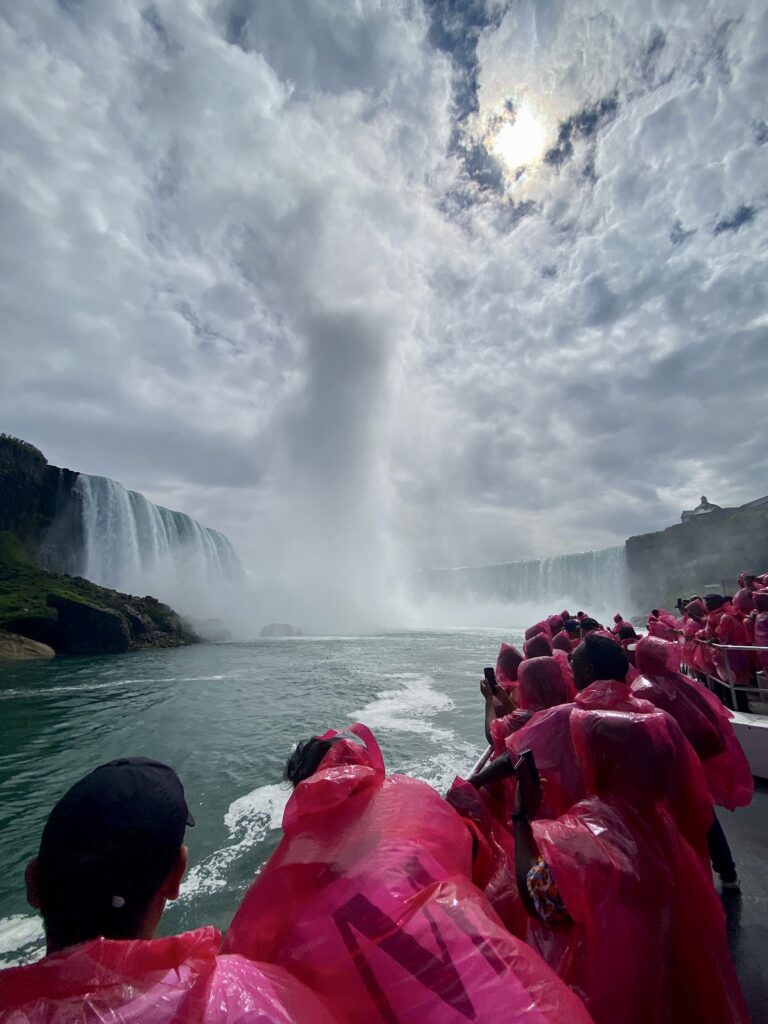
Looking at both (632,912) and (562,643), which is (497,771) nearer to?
(632,912)

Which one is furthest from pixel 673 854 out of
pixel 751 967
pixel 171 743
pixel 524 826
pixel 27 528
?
pixel 27 528

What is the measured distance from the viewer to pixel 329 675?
19969 millimetres

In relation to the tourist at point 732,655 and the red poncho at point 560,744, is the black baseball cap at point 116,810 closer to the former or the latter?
the red poncho at point 560,744

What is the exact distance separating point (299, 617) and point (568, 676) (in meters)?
60.4

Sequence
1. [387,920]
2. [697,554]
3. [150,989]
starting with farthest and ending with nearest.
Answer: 1. [697,554]
2. [387,920]
3. [150,989]

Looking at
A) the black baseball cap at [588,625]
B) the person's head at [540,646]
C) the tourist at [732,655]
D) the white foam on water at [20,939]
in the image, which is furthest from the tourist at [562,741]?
the black baseball cap at [588,625]

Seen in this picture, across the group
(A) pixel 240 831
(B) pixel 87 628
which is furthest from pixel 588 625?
(B) pixel 87 628

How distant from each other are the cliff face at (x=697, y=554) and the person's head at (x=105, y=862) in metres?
68.2

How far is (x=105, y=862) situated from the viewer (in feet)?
3.71

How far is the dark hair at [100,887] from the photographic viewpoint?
1.09 m

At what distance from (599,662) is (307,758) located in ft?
5.97

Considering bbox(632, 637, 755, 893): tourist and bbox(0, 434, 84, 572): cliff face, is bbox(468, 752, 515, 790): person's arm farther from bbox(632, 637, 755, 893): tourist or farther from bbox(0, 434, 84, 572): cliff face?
bbox(0, 434, 84, 572): cliff face

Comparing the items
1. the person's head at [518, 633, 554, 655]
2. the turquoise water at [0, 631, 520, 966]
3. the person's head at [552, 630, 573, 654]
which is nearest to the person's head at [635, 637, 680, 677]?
the person's head at [518, 633, 554, 655]

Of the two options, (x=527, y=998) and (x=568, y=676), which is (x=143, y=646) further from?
(x=527, y=998)
